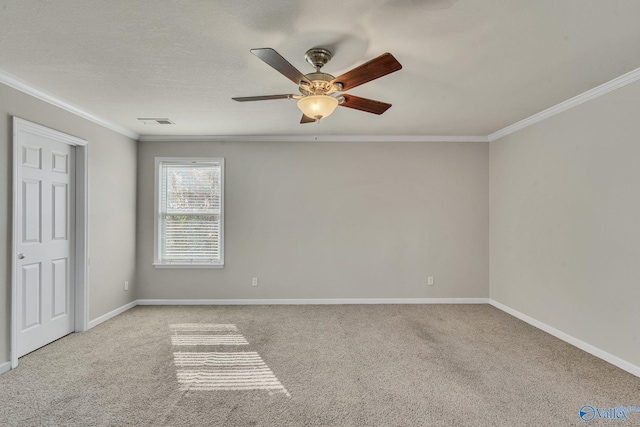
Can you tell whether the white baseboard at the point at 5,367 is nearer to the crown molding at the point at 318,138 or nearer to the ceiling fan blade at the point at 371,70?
the crown molding at the point at 318,138

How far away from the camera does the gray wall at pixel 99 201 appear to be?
2779 mm

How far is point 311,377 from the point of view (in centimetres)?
269

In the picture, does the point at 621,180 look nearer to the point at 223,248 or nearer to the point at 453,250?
the point at 453,250

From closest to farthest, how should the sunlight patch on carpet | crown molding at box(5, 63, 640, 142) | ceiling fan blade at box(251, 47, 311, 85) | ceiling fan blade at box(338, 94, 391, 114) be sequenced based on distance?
ceiling fan blade at box(251, 47, 311, 85) → ceiling fan blade at box(338, 94, 391, 114) → the sunlight patch on carpet → crown molding at box(5, 63, 640, 142)

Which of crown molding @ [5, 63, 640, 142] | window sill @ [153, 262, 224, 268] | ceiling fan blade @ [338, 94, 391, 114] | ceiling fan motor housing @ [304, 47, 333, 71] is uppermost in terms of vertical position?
crown molding @ [5, 63, 640, 142]

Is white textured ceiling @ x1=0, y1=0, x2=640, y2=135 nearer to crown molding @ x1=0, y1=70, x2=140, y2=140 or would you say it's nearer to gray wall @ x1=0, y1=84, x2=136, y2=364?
crown molding @ x1=0, y1=70, x2=140, y2=140

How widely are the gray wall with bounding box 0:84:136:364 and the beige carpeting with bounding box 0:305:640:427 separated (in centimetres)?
52

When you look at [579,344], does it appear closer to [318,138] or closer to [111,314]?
[318,138]

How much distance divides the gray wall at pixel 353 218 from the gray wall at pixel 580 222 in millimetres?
636

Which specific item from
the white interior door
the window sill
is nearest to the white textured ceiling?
the white interior door

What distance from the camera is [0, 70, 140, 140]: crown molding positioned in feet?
9.11

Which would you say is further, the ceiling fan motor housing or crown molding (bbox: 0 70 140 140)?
crown molding (bbox: 0 70 140 140)

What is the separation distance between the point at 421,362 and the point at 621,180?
94.7 inches

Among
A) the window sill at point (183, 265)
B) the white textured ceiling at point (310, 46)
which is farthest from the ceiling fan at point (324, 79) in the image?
the window sill at point (183, 265)
